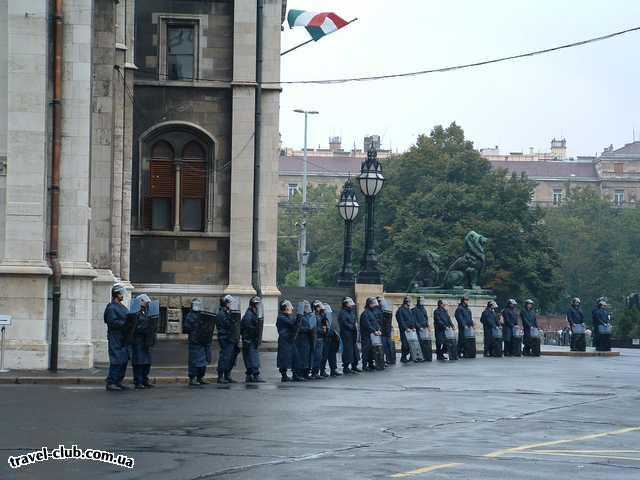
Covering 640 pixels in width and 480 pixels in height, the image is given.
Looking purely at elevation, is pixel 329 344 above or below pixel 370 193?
below

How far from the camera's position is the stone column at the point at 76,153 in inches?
1201

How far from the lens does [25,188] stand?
2992 cm

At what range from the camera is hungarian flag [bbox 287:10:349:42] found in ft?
151

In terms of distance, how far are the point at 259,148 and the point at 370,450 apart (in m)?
26.9

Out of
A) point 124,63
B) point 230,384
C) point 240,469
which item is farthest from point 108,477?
point 124,63

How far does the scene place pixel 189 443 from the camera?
17062 mm

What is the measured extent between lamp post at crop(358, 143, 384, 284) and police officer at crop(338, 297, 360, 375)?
14.2 m

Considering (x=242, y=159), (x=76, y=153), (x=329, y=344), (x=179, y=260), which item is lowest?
(x=329, y=344)

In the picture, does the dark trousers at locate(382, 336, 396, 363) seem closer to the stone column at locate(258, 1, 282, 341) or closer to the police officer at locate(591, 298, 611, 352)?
the stone column at locate(258, 1, 282, 341)

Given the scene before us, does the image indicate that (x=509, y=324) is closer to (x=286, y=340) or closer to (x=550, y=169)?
(x=286, y=340)

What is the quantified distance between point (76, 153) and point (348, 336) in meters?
6.91

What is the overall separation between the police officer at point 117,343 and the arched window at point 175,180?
17.9 metres

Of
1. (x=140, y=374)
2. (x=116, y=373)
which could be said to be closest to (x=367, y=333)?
(x=140, y=374)

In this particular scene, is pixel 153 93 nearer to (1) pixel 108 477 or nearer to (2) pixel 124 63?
(2) pixel 124 63
